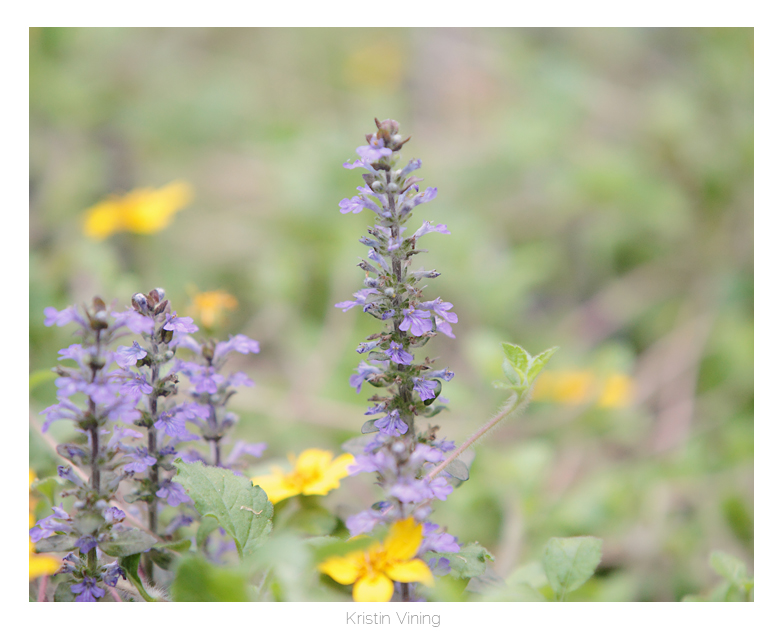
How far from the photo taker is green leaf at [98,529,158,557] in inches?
53.8

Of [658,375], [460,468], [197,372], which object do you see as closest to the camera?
[460,468]

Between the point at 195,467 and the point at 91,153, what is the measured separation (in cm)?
358

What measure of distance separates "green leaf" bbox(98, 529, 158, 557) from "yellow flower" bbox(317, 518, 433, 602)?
0.38 metres

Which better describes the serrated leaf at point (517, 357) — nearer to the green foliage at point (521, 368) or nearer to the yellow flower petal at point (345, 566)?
the green foliage at point (521, 368)

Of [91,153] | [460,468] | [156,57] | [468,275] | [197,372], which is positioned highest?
[156,57]

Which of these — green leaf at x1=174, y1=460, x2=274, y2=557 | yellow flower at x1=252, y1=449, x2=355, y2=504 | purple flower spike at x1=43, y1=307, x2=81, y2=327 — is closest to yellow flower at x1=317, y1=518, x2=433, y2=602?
green leaf at x1=174, y1=460, x2=274, y2=557

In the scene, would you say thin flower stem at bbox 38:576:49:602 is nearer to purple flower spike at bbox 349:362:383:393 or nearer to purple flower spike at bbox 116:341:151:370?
purple flower spike at bbox 116:341:151:370

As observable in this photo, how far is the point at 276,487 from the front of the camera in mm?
1727

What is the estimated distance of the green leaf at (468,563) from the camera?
4.56ft

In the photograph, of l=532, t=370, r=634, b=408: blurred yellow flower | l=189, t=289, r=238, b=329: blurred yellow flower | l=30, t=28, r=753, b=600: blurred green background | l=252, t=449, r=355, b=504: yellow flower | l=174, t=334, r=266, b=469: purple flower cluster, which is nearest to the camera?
l=174, t=334, r=266, b=469: purple flower cluster
